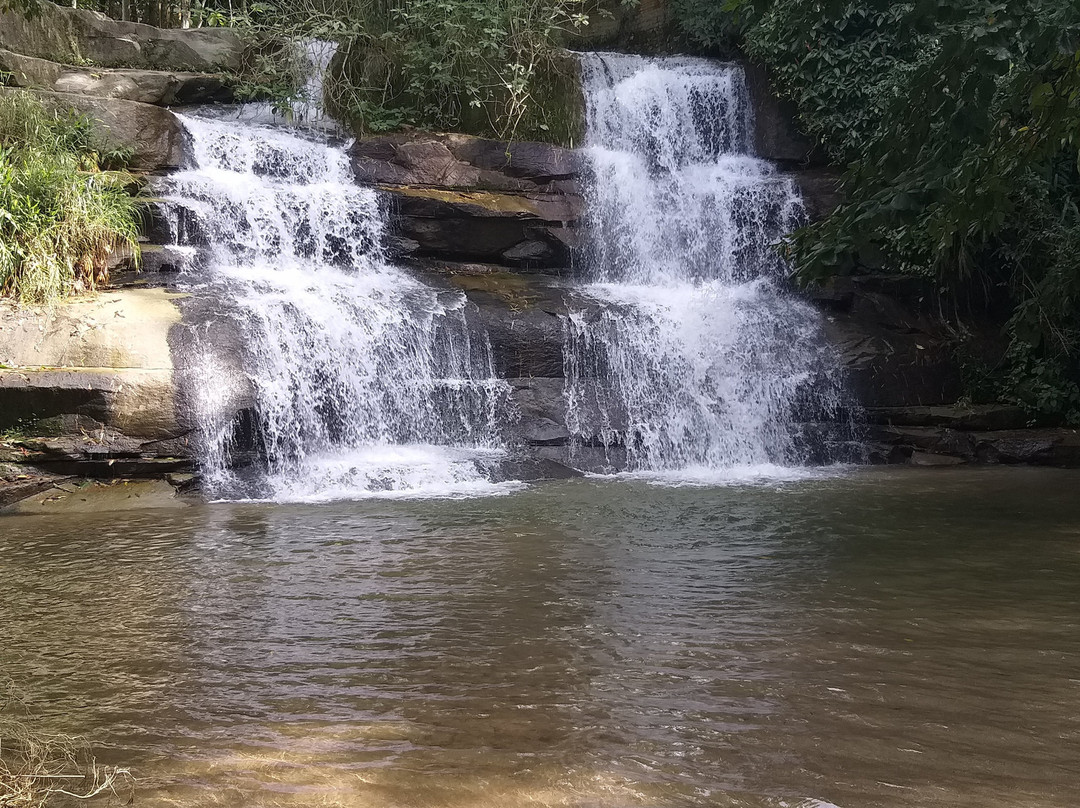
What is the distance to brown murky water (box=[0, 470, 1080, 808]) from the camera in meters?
2.85

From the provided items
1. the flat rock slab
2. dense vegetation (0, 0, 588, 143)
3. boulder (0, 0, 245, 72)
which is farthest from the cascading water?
boulder (0, 0, 245, 72)

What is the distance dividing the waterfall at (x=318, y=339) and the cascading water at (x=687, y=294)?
5.22 feet

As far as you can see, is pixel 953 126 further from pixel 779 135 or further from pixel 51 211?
pixel 779 135

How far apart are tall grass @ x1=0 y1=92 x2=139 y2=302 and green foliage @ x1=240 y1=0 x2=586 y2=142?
4466mm

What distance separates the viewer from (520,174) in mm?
13891

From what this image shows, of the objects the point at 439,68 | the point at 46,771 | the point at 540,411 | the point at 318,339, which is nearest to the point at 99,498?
the point at 318,339

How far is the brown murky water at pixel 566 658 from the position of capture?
2848 mm

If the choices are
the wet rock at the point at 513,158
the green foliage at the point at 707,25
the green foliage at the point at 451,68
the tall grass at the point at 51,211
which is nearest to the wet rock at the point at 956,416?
the wet rock at the point at 513,158

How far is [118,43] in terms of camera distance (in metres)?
14.8

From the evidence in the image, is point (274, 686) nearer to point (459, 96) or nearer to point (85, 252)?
point (85, 252)

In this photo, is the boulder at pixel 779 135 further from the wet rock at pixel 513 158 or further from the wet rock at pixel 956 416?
the wet rock at pixel 956 416

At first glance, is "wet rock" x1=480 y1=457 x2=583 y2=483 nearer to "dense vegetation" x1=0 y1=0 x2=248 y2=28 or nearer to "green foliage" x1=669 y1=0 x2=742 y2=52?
"green foliage" x1=669 y1=0 x2=742 y2=52

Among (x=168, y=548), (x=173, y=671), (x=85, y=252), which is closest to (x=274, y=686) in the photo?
(x=173, y=671)

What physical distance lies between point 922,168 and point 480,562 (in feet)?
12.2
